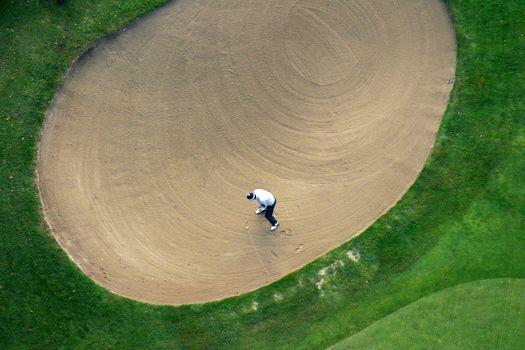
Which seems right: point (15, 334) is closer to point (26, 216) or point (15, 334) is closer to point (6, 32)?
point (26, 216)

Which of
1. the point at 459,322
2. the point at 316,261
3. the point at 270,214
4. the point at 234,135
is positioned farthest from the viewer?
the point at 234,135

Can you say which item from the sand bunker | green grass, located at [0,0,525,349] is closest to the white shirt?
the sand bunker

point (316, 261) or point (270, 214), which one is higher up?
point (270, 214)

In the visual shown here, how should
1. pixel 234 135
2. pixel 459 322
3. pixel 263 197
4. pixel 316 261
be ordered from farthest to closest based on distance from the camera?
pixel 234 135, pixel 316 261, pixel 459 322, pixel 263 197

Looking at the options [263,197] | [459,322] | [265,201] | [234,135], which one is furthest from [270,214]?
[459,322]

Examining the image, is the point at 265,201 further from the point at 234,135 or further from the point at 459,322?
the point at 459,322

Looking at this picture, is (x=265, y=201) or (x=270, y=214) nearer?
(x=265, y=201)

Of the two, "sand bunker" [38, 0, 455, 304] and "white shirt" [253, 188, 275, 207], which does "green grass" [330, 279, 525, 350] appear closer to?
"sand bunker" [38, 0, 455, 304]

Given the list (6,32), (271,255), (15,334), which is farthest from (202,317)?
(6,32)
